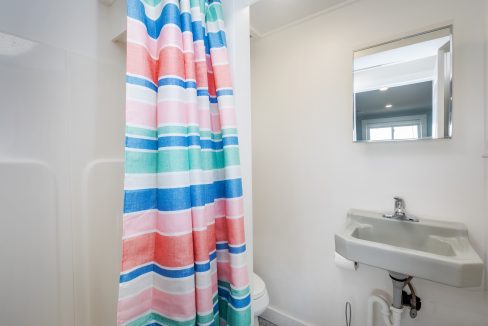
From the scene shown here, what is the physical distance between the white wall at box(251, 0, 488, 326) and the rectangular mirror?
0.16 feet

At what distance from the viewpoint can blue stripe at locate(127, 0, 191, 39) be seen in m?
0.60

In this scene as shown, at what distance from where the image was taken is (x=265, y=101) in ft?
5.51

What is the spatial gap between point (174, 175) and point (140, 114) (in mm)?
195

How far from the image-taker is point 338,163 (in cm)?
138

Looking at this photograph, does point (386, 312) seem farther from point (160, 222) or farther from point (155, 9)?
point (155, 9)

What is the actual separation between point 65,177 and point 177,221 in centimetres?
62

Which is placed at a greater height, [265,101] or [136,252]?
[265,101]

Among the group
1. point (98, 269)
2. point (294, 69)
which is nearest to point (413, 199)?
point (294, 69)

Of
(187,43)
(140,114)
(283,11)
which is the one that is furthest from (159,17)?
(283,11)

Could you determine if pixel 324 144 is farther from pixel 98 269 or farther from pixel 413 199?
pixel 98 269

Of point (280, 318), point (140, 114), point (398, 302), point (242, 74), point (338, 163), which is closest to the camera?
point (140, 114)

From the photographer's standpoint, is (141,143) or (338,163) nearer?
(141,143)

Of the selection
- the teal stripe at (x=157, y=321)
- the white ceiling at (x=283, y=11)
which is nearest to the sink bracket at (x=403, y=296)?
the teal stripe at (x=157, y=321)

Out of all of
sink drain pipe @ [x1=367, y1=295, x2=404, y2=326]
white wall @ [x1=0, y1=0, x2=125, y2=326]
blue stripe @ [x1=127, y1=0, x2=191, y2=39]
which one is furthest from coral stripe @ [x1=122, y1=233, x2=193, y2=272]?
sink drain pipe @ [x1=367, y1=295, x2=404, y2=326]
